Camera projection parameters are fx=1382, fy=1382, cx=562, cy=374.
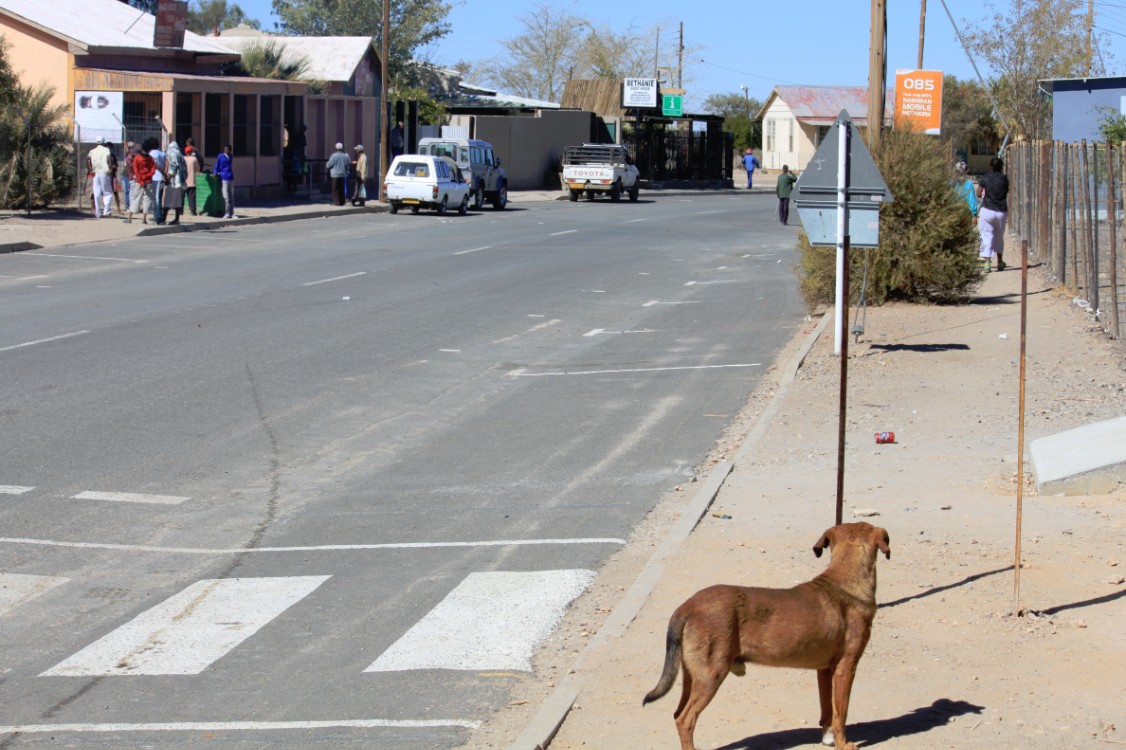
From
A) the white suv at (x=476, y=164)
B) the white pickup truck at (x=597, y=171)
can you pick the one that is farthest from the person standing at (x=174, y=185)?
the white pickup truck at (x=597, y=171)

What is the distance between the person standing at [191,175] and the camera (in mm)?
34750

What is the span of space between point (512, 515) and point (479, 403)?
411 cm

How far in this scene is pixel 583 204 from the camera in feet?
166

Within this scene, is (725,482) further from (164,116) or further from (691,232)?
(164,116)

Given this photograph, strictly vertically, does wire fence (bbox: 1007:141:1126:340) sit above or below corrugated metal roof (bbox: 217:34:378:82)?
below

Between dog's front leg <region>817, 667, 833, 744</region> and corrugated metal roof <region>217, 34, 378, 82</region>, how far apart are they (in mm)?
46861

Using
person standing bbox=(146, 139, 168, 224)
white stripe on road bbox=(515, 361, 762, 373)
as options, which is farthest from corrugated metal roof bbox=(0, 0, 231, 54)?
white stripe on road bbox=(515, 361, 762, 373)

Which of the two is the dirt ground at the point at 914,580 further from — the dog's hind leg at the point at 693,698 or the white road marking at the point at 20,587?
the white road marking at the point at 20,587

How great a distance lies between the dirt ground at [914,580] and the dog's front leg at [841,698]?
0.65ft

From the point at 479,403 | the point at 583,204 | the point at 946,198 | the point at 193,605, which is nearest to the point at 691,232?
the point at 583,204

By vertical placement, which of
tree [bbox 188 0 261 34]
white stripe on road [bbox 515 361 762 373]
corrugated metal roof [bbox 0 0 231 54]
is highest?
tree [bbox 188 0 261 34]

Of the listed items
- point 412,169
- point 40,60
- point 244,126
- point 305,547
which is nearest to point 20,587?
point 305,547

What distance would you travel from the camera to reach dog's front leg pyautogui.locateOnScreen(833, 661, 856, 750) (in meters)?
5.14

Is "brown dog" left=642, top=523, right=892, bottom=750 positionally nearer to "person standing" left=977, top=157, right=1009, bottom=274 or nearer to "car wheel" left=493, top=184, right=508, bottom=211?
"person standing" left=977, top=157, right=1009, bottom=274
